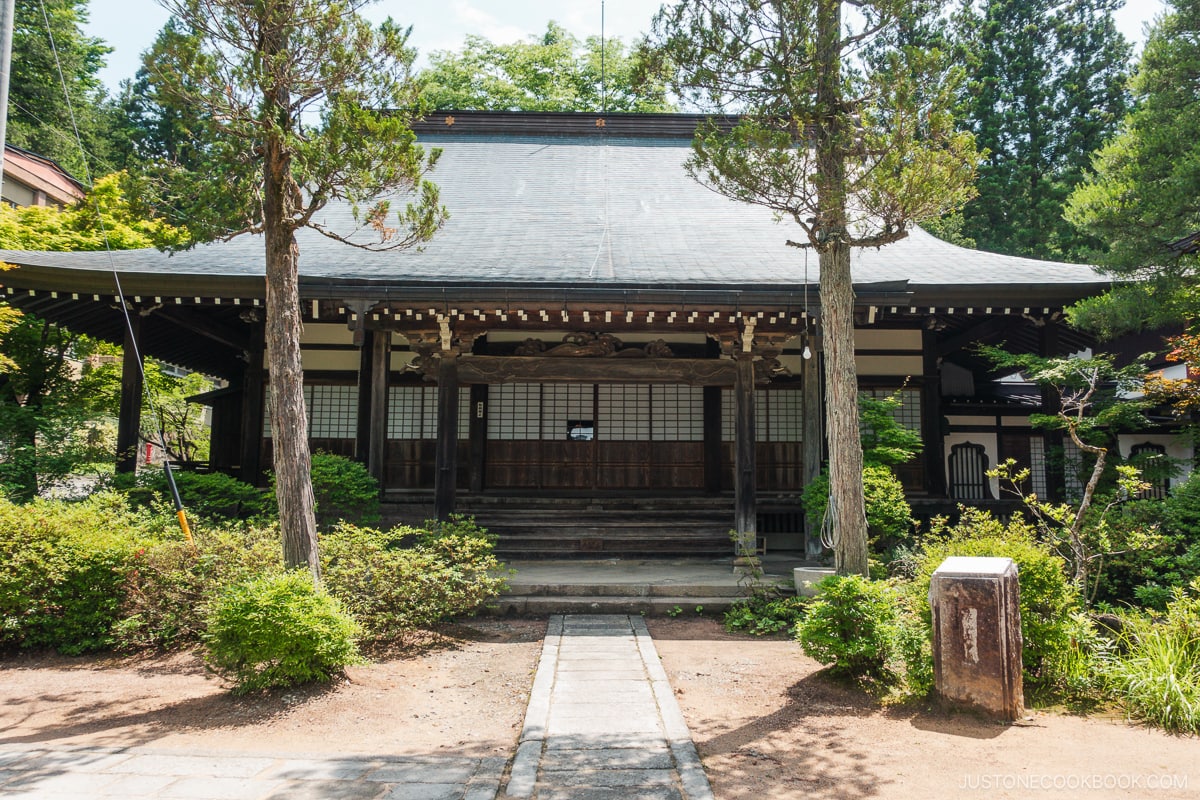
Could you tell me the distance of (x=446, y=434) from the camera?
9070mm

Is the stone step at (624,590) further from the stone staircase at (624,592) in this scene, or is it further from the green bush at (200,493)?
the green bush at (200,493)

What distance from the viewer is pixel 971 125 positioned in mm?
25375

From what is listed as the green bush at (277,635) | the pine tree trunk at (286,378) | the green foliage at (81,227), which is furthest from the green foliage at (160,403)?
the green bush at (277,635)

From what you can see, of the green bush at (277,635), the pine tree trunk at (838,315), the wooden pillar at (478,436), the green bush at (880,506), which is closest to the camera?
the green bush at (277,635)

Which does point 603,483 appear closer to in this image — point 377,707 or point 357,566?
point 357,566

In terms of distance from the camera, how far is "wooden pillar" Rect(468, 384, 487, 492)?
11078 millimetres

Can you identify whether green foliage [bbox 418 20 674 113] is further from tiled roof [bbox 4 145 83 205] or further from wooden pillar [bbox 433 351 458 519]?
wooden pillar [bbox 433 351 458 519]

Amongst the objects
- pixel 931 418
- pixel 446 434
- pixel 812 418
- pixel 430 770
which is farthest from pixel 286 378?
pixel 931 418

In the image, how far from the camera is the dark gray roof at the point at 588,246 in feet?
28.7

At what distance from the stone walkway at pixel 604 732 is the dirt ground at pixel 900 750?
0.56ft

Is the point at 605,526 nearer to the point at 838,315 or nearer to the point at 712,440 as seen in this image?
the point at 712,440

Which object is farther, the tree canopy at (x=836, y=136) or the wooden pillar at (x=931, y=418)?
the wooden pillar at (x=931, y=418)

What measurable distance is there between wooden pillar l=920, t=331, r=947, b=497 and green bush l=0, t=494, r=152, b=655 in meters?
9.34

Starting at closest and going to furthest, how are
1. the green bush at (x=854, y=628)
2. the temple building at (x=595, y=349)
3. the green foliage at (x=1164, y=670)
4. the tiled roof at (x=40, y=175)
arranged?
1. the green foliage at (x=1164, y=670)
2. the green bush at (x=854, y=628)
3. the temple building at (x=595, y=349)
4. the tiled roof at (x=40, y=175)
